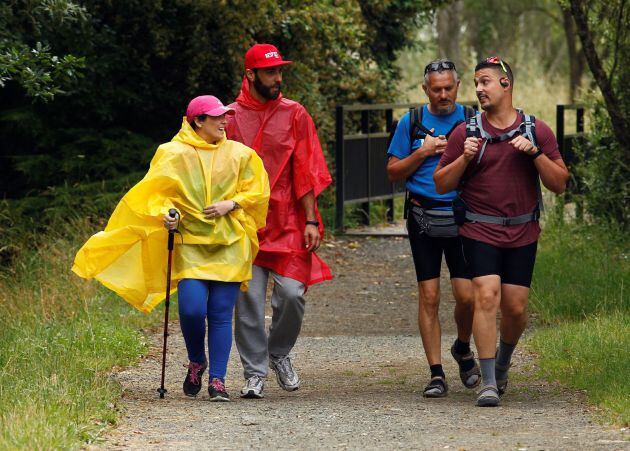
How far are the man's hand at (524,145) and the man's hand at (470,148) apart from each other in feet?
0.65

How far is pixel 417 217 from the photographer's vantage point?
25.8 feet

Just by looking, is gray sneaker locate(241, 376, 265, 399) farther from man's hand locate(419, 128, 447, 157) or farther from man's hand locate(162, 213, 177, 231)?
man's hand locate(419, 128, 447, 157)

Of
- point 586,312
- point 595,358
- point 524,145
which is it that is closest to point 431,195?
point 524,145

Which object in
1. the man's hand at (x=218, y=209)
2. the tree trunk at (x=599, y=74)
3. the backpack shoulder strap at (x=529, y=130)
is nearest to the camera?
the backpack shoulder strap at (x=529, y=130)

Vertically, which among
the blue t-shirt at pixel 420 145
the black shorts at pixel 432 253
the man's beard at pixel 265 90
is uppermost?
the man's beard at pixel 265 90

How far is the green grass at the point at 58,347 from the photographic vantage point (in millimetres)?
6129

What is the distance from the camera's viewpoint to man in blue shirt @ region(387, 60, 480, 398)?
7.74m

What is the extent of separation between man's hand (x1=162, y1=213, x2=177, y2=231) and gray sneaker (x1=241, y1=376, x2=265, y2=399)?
108 cm

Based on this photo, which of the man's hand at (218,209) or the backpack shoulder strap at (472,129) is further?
the man's hand at (218,209)

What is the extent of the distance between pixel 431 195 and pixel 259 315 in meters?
1.23

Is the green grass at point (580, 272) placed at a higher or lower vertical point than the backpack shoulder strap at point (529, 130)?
lower

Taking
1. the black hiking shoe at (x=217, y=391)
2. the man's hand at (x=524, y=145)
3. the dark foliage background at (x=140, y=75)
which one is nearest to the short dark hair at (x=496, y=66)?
the man's hand at (x=524, y=145)

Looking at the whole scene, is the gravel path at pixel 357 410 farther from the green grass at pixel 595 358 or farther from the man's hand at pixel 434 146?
the man's hand at pixel 434 146

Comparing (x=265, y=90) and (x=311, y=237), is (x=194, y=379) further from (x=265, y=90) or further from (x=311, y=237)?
(x=265, y=90)
